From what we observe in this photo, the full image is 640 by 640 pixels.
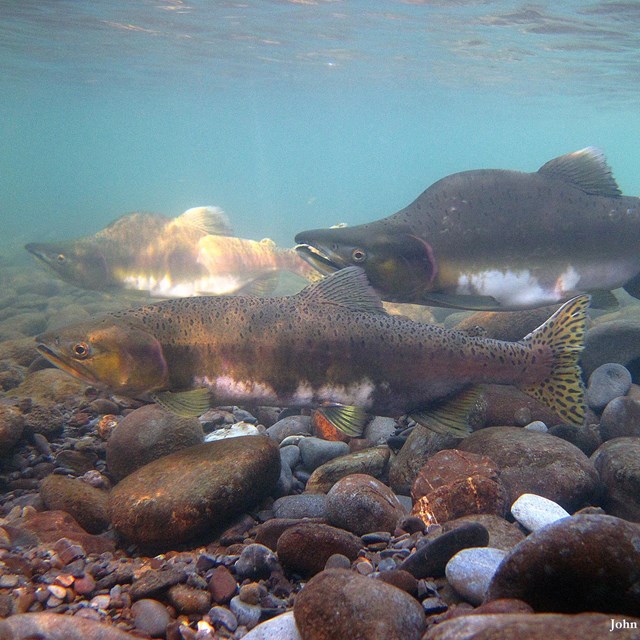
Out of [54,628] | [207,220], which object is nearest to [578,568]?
[54,628]

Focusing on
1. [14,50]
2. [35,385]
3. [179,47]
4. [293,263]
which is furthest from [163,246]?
[14,50]

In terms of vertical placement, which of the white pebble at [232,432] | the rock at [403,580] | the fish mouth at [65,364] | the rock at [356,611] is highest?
the fish mouth at [65,364]

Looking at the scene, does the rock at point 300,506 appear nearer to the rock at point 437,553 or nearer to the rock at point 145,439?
the rock at point 437,553

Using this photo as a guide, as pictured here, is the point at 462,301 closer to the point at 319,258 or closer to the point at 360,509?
the point at 319,258

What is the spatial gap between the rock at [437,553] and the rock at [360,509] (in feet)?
1.77

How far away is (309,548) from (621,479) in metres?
2.32

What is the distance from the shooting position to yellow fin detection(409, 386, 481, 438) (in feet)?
12.6

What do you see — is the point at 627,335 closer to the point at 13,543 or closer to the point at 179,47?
the point at 13,543

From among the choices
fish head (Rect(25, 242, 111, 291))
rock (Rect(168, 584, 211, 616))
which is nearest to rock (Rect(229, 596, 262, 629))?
rock (Rect(168, 584, 211, 616))

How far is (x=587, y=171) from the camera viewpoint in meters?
5.10

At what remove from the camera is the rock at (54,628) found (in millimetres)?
1930

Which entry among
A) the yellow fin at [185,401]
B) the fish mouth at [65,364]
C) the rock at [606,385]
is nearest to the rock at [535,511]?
the rock at [606,385]

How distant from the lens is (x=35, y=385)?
4891 mm

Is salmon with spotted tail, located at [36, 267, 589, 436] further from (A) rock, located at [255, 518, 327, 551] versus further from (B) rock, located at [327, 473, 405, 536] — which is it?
(A) rock, located at [255, 518, 327, 551]
